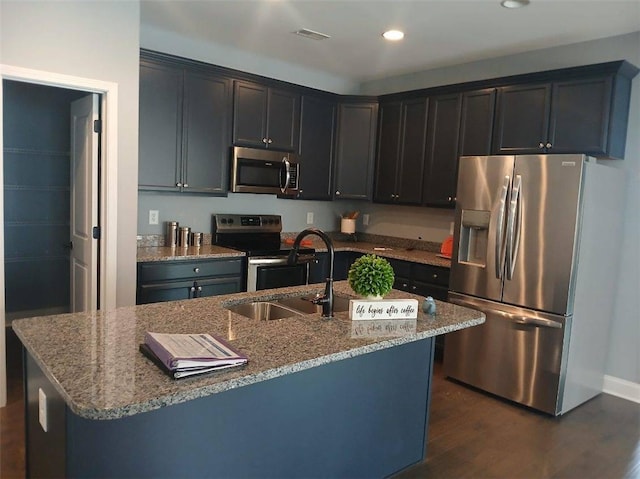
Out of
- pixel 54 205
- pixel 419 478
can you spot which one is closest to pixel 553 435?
pixel 419 478

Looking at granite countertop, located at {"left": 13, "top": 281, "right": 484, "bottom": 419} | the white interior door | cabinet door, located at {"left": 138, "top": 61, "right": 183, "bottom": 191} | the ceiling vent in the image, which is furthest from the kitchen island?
the ceiling vent

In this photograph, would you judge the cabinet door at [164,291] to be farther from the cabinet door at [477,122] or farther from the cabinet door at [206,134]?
the cabinet door at [477,122]

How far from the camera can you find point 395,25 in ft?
11.9

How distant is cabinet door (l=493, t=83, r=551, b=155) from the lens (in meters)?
3.77

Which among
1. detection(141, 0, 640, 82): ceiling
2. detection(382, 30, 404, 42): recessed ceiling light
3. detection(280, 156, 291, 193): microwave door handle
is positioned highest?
detection(141, 0, 640, 82): ceiling

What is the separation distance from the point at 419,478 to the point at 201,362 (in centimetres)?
156

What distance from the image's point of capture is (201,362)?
150cm

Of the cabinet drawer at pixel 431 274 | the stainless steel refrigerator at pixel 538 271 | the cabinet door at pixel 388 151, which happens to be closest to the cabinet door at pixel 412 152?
the cabinet door at pixel 388 151

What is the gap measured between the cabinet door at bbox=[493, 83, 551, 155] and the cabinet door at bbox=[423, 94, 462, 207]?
15.8 inches

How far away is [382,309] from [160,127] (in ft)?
8.21

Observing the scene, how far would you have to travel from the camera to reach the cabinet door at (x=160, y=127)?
375 cm

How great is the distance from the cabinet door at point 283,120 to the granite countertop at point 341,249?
100 cm

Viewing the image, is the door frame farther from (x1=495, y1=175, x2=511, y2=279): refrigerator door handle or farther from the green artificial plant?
(x1=495, y1=175, x2=511, y2=279): refrigerator door handle

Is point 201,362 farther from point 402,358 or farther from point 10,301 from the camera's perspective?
point 10,301
